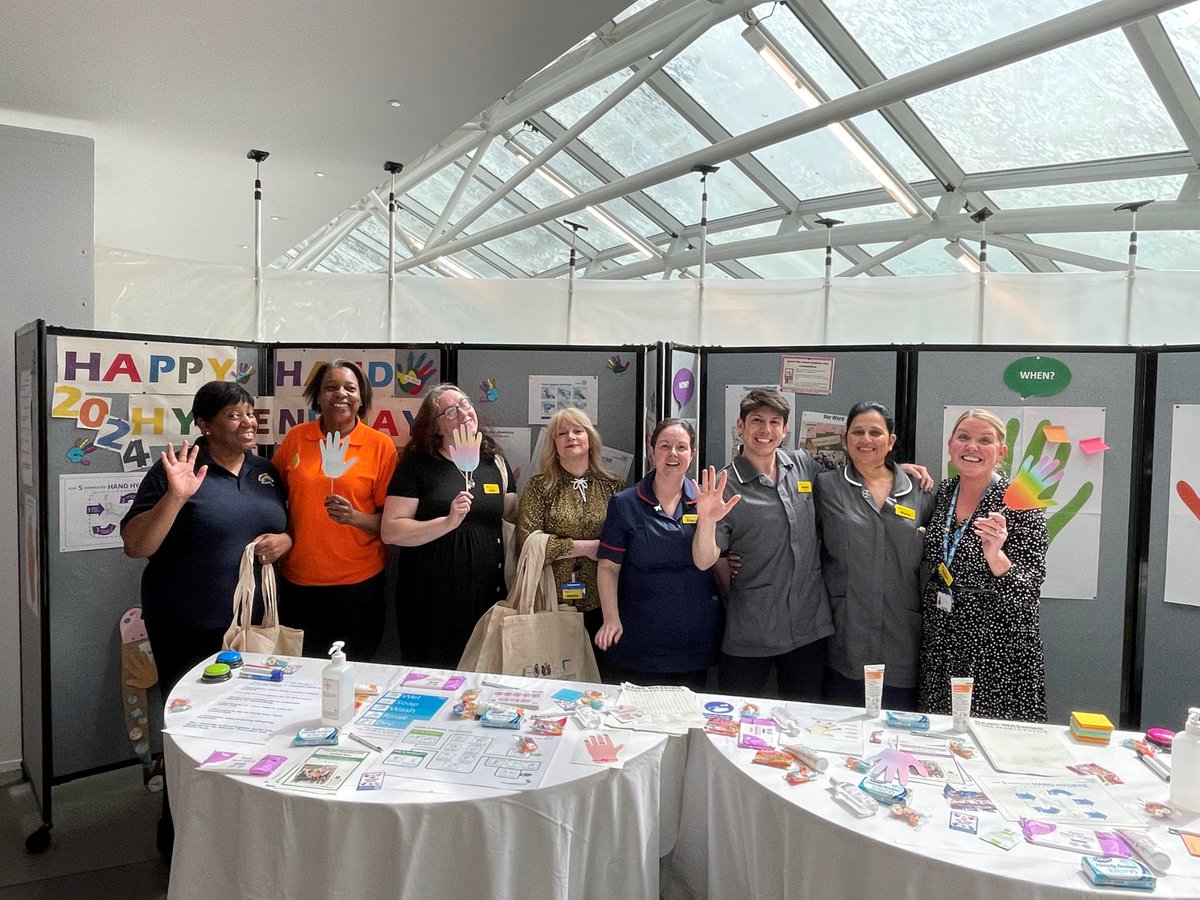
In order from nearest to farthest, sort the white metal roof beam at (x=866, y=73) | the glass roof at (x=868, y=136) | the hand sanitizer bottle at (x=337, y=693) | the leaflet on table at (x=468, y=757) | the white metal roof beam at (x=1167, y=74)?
the leaflet on table at (x=468, y=757), the hand sanitizer bottle at (x=337, y=693), the white metal roof beam at (x=1167, y=74), the glass roof at (x=868, y=136), the white metal roof beam at (x=866, y=73)

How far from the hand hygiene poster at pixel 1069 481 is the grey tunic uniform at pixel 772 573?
766 mm

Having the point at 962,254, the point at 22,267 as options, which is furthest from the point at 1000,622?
the point at 962,254

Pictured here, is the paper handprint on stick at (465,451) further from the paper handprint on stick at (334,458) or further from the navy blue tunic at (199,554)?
the navy blue tunic at (199,554)

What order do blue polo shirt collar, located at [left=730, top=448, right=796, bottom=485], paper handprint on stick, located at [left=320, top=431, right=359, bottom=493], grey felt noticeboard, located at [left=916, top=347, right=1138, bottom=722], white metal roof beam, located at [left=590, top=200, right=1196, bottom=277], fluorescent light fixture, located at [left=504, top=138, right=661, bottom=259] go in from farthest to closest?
1. fluorescent light fixture, located at [left=504, top=138, right=661, bottom=259]
2. white metal roof beam, located at [left=590, top=200, right=1196, bottom=277]
3. grey felt noticeboard, located at [left=916, top=347, right=1138, bottom=722]
4. paper handprint on stick, located at [left=320, top=431, right=359, bottom=493]
5. blue polo shirt collar, located at [left=730, top=448, right=796, bottom=485]

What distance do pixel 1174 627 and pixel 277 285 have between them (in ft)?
14.5

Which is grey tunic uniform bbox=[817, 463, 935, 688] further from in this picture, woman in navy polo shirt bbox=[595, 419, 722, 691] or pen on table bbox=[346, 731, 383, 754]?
pen on table bbox=[346, 731, 383, 754]

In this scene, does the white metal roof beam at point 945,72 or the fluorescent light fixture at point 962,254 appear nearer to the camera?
the white metal roof beam at point 945,72

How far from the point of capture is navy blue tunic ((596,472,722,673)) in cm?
256

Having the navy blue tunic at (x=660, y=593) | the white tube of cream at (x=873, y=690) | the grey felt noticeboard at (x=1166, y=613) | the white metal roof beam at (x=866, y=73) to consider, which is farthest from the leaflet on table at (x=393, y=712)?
the white metal roof beam at (x=866, y=73)

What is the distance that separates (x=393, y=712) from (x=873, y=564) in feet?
5.16

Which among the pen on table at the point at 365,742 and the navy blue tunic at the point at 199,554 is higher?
the navy blue tunic at the point at 199,554

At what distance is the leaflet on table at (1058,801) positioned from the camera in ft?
4.96

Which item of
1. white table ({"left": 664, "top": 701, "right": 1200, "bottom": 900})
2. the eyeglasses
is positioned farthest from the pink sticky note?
the eyeglasses

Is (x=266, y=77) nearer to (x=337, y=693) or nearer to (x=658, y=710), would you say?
(x=337, y=693)
